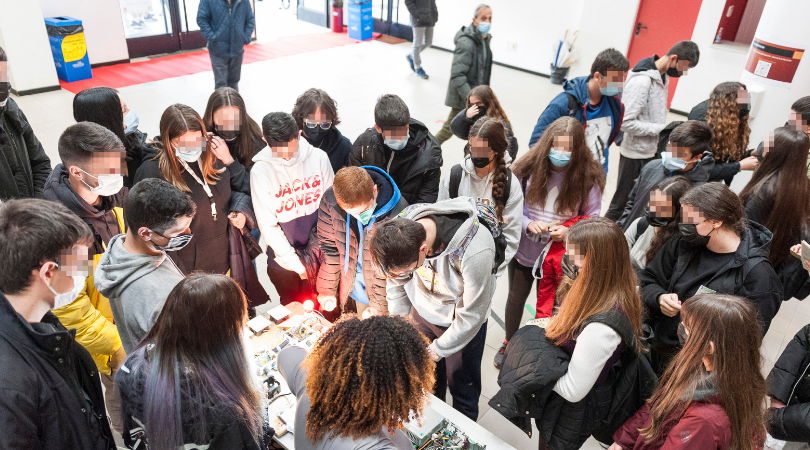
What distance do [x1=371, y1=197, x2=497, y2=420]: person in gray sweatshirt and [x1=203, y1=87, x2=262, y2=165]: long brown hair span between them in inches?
50.6

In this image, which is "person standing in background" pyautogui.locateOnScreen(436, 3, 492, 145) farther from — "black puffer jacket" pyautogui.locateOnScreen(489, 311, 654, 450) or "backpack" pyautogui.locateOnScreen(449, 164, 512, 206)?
"black puffer jacket" pyautogui.locateOnScreen(489, 311, 654, 450)

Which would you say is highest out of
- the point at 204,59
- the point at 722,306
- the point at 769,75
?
the point at 769,75

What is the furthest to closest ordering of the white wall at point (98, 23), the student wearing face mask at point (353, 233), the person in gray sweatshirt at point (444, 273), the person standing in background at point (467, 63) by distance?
the white wall at point (98, 23) → the person standing in background at point (467, 63) → the student wearing face mask at point (353, 233) → the person in gray sweatshirt at point (444, 273)

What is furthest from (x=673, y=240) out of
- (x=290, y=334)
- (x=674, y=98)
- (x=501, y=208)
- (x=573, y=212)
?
(x=674, y=98)

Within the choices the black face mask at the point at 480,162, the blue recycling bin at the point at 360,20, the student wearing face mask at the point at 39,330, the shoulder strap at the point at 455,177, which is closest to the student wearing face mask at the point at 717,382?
the black face mask at the point at 480,162

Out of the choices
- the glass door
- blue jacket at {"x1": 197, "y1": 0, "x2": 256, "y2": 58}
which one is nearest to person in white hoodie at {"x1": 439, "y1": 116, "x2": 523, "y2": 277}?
blue jacket at {"x1": 197, "y1": 0, "x2": 256, "y2": 58}

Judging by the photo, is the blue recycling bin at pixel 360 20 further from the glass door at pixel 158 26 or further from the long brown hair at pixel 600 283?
the long brown hair at pixel 600 283

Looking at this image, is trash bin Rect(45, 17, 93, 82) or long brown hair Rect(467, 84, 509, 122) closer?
long brown hair Rect(467, 84, 509, 122)

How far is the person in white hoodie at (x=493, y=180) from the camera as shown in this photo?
110 inches

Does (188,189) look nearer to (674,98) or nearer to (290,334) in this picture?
(290,334)

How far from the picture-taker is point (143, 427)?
171 centimetres

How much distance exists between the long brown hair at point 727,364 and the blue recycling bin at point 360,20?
10319 mm

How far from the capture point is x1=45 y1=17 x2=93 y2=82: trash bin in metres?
7.28

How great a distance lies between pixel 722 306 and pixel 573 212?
1.28 metres
